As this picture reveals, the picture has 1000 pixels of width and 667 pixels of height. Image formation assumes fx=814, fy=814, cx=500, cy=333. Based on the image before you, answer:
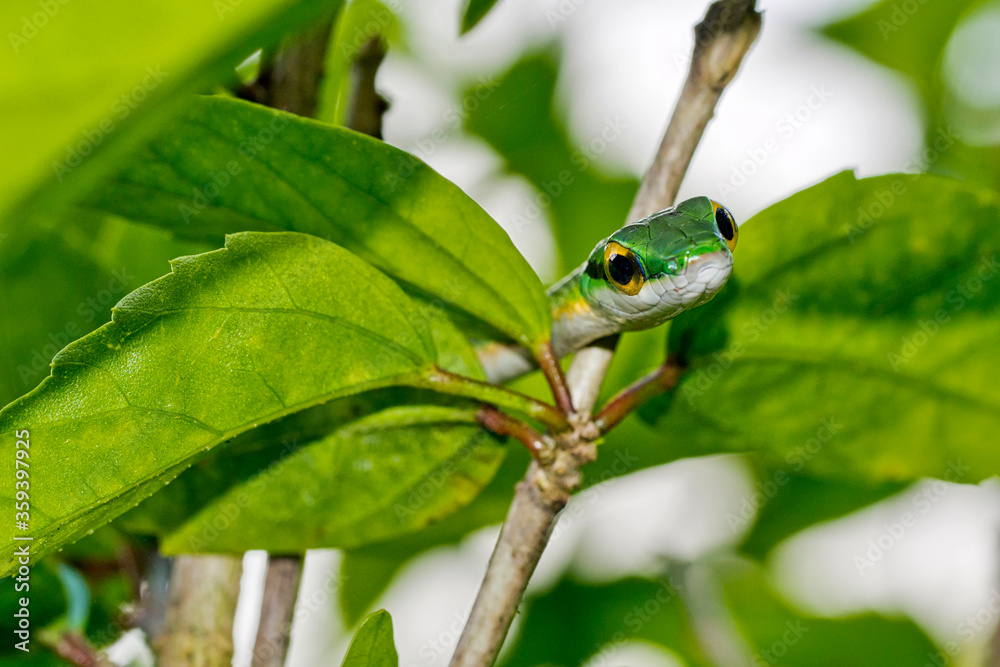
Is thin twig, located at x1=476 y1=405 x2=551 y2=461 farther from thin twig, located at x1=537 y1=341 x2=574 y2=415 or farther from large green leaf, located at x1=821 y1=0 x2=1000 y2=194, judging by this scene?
→ large green leaf, located at x1=821 y1=0 x2=1000 y2=194

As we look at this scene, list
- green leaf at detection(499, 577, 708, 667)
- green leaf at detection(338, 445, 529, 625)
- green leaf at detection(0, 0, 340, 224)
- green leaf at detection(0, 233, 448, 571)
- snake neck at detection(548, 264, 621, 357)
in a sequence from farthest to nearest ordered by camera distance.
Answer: green leaf at detection(499, 577, 708, 667) → green leaf at detection(338, 445, 529, 625) → snake neck at detection(548, 264, 621, 357) → green leaf at detection(0, 233, 448, 571) → green leaf at detection(0, 0, 340, 224)

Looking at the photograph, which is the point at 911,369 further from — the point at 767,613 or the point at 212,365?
the point at 767,613

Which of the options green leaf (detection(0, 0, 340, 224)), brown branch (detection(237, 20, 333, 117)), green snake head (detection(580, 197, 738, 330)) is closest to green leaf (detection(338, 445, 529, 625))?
green snake head (detection(580, 197, 738, 330))

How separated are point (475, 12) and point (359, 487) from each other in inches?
38.8

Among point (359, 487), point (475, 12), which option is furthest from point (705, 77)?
point (359, 487)

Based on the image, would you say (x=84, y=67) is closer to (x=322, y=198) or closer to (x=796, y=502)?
(x=322, y=198)

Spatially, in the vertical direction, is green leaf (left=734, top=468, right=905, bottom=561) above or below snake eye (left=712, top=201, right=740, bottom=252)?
below

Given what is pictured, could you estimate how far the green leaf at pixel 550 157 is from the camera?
9.65 ft

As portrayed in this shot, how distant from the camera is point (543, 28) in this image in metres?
3.11

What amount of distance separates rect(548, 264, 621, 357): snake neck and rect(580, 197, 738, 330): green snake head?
2 centimetres

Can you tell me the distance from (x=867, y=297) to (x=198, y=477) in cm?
133

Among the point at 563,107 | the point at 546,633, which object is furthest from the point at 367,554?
the point at 563,107

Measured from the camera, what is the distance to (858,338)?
1.59 meters

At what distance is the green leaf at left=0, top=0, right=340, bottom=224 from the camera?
45 cm
